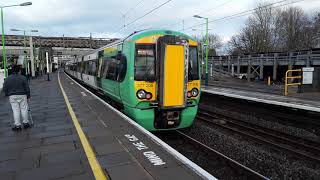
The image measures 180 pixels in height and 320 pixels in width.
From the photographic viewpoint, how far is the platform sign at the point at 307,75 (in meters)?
16.2

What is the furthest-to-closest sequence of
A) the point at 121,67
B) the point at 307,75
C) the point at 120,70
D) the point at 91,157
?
the point at 307,75 → the point at 120,70 → the point at 121,67 → the point at 91,157

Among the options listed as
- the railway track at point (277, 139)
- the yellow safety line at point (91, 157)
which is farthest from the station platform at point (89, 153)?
the railway track at point (277, 139)

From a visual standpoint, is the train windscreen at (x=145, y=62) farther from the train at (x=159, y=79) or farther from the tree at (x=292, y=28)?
the tree at (x=292, y=28)

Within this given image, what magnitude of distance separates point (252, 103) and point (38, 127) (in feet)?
30.3

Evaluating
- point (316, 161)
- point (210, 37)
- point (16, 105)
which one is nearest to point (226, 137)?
point (316, 161)

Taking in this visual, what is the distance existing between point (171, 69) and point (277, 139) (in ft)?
12.9

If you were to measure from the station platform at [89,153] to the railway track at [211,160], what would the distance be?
4.56ft

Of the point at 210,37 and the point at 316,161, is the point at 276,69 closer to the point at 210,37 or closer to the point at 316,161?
the point at 316,161

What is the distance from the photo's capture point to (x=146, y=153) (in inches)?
224

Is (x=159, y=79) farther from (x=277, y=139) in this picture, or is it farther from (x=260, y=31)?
(x=260, y=31)

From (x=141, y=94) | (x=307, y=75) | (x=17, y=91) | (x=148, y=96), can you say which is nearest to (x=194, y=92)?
(x=148, y=96)

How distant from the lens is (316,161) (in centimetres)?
733

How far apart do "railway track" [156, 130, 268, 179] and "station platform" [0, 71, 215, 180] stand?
1.39 m

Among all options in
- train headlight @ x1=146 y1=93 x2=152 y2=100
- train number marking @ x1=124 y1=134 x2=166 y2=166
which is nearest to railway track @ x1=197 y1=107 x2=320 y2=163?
train headlight @ x1=146 y1=93 x2=152 y2=100
